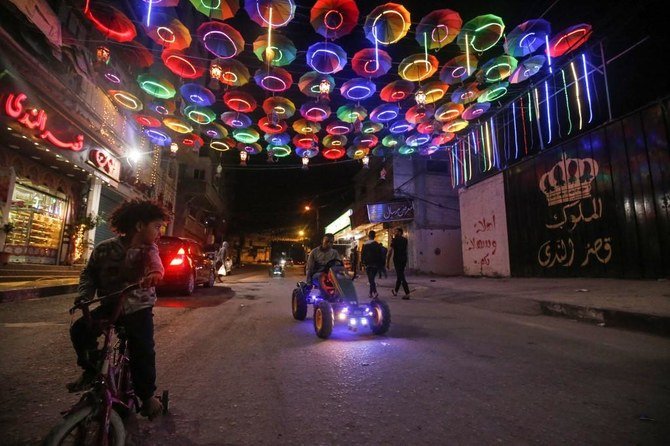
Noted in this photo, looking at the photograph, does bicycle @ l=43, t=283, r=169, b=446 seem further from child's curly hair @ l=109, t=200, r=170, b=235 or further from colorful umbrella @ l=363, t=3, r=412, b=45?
colorful umbrella @ l=363, t=3, r=412, b=45

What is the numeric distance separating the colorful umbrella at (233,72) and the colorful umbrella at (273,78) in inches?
18.2

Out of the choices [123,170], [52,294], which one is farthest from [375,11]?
[123,170]

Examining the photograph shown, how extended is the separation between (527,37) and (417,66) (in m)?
2.42

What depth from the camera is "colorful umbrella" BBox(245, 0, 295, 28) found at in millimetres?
6828

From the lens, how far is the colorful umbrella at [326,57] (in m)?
7.89

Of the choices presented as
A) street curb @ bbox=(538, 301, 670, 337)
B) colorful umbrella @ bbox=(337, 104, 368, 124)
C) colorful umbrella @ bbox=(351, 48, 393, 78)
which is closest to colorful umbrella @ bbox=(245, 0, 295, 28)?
colorful umbrella @ bbox=(351, 48, 393, 78)

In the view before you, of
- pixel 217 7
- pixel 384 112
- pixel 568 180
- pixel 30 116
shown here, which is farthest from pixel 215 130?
pixel 568 180

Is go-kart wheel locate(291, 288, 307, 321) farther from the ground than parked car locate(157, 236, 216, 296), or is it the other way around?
parked car locate(157, 236, 216, 296)

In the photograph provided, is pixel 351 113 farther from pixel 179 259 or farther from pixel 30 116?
pixel 30 116

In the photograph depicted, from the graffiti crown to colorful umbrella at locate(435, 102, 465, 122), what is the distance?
407cm

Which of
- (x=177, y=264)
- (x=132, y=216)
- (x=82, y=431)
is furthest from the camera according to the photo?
(x=177, y=264)

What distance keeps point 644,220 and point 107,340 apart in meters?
11.7

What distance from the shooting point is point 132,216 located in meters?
2.64

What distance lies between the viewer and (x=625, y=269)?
9.49 m
